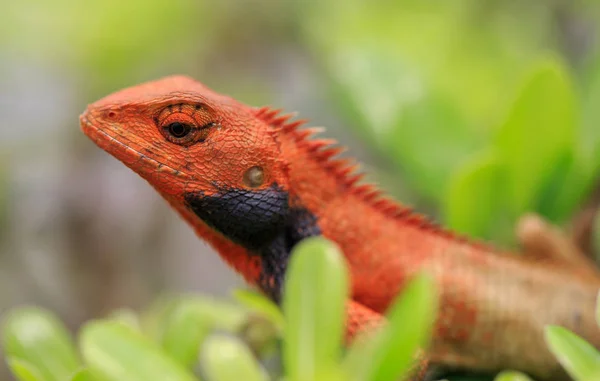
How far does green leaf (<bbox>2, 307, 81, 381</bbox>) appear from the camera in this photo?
6.16 feet

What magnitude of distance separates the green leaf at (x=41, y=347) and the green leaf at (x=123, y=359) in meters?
0.61

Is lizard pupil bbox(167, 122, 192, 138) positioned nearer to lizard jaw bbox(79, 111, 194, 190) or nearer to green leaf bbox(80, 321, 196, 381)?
lizard jaw bbox(79, 111, 194, 190)

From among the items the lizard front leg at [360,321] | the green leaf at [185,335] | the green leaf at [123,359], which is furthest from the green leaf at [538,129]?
the green leaf at [123,359]

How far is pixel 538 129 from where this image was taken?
2.51 m

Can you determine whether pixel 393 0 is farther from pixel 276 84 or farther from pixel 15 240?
pixel 15 240

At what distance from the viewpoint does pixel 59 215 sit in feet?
18.3

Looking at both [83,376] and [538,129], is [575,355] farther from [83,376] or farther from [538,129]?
[538,129]

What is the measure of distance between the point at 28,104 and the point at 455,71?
4444mm

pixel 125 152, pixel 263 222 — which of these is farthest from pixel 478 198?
pixel 125 152

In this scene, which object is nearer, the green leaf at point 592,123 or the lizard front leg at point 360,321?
the lizard front leg at point 360,321

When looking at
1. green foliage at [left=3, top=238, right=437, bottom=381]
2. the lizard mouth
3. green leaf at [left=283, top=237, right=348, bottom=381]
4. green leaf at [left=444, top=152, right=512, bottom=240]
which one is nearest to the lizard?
the lizard mouth

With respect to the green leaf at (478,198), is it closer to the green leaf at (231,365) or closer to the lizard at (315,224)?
the lizard at (315,224)

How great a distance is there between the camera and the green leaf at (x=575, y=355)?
131cm

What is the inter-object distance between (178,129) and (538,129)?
137 centimetres
